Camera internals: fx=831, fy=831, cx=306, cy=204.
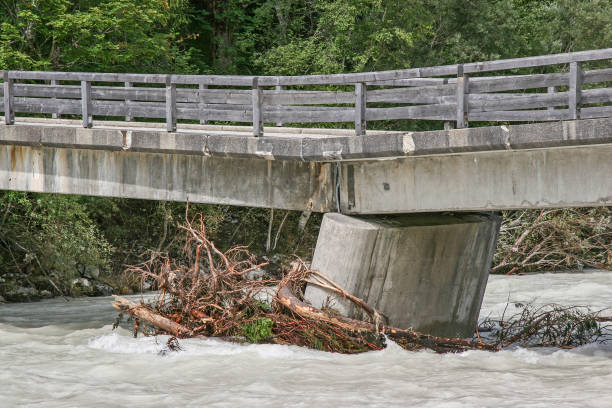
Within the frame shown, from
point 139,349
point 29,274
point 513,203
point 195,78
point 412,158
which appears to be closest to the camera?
point 513,203

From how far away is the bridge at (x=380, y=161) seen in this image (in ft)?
33.1

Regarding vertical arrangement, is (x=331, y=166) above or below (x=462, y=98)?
below

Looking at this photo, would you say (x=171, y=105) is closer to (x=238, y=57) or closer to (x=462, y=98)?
(x=462, y=98)

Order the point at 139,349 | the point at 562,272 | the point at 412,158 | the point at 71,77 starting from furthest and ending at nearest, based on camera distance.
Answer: the point at 562,272
the point at 71,77
the point at 139,349
the point at 412,158

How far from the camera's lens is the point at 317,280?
11867mm

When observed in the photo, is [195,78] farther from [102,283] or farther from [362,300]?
[102,283]

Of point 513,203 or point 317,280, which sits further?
point 317,280

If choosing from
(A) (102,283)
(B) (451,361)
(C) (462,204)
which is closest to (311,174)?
(C) (462,204)

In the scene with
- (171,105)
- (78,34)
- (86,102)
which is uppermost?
(78,34)

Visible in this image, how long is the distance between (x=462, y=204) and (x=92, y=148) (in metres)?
6.05

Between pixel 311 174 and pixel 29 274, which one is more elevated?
pixel 311 174

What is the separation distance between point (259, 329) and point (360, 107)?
11.4 feet

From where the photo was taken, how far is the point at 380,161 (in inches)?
463

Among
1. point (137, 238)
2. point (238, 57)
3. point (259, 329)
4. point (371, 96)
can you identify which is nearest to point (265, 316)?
point (259, 329)
